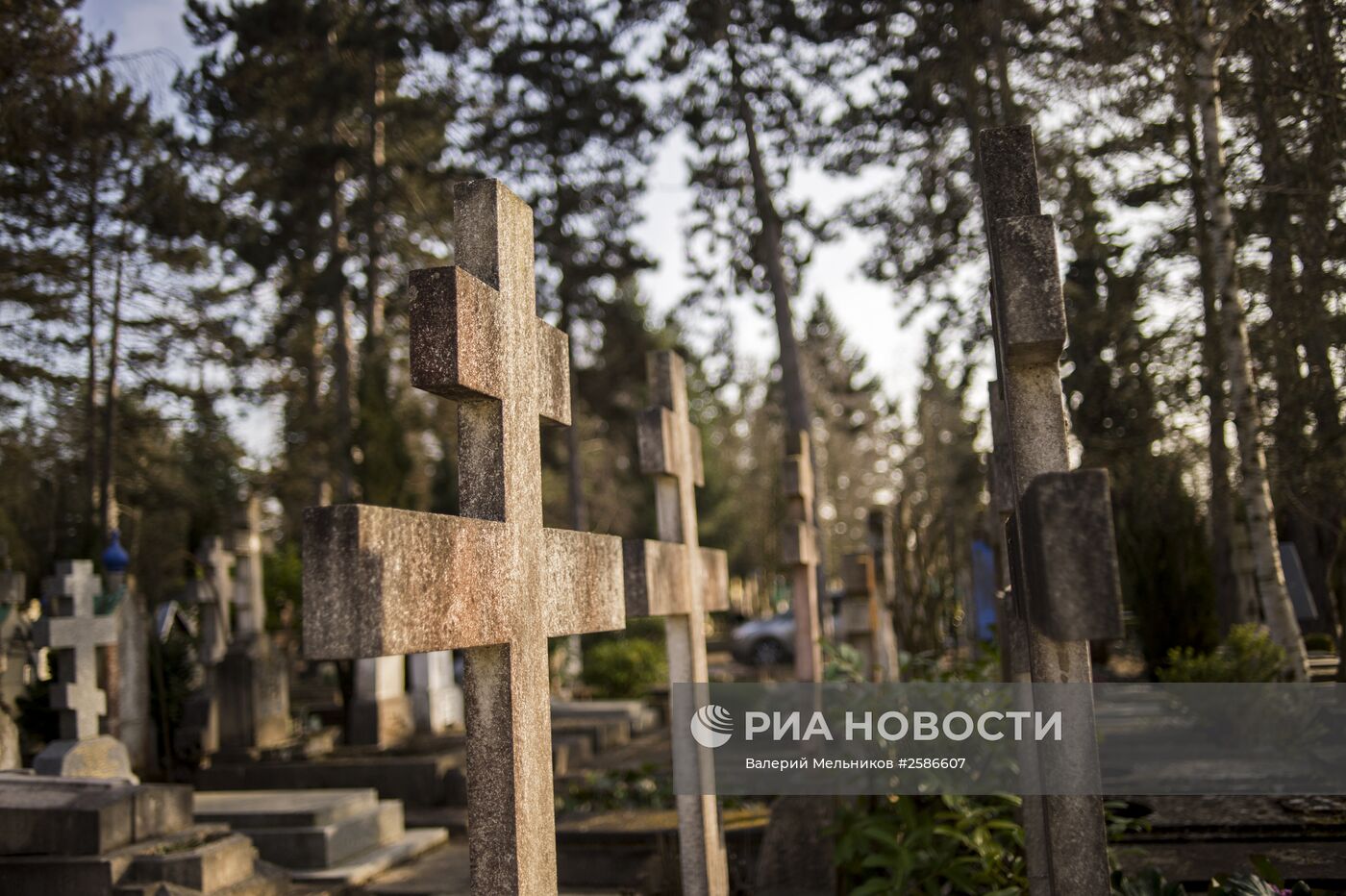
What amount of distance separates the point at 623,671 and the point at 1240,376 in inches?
455

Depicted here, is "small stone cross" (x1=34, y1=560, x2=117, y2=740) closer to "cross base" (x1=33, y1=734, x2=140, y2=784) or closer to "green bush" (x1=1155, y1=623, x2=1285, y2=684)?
"cross base" (x1=33, y1=734, x2=140, y2=784)

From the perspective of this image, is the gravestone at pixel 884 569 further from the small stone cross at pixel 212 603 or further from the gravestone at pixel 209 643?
the small stone cross at pixel 212 603

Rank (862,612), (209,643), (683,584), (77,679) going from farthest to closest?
(209,643)
(77,679)
(862,612)
(683,584)

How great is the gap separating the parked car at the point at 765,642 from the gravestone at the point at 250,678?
13027mm

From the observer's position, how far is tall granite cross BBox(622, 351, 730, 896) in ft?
16.2

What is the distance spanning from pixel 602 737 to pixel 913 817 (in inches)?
306

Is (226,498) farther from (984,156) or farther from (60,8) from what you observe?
(984,156)

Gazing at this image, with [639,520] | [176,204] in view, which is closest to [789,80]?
[176,204]

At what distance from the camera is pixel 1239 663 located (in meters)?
8.32

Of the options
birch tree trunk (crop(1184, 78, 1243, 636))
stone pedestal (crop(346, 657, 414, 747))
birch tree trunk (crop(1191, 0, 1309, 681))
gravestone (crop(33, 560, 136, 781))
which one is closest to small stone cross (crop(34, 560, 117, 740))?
gravestone (crop(33, 560, 136, 781))

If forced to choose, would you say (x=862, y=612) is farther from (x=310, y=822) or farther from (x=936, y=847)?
(x=310, y=822)

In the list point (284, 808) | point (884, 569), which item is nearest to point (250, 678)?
point (284, 808)

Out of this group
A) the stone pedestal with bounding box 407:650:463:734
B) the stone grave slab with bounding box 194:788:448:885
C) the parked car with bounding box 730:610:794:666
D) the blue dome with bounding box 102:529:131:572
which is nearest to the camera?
the stone grave slab with bounding box 194:788:448:885

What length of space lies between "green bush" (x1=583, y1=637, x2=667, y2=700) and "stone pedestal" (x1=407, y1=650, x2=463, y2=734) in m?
3.78
